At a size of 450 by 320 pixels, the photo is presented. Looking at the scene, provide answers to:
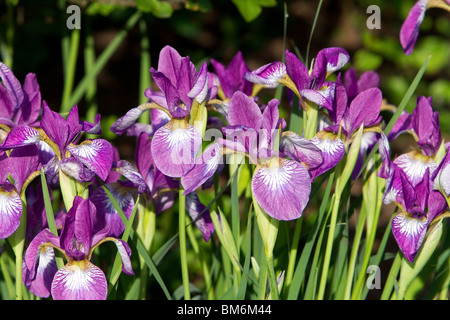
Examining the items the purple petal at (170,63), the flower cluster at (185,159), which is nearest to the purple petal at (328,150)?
the flower cluster at (185,159)

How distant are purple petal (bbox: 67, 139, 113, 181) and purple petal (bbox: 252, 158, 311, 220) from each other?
0.24 m

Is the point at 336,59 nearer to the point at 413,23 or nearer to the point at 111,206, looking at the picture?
the point at 413,23

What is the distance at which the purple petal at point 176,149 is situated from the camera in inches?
35.6

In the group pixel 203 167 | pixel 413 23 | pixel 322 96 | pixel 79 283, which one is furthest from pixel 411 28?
pixel 79 283

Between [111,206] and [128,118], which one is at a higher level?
[128,118]

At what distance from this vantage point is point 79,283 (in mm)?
886

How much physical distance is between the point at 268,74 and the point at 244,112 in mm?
124

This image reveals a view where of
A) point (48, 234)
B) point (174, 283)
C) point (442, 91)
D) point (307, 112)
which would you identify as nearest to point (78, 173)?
point (48, 234)

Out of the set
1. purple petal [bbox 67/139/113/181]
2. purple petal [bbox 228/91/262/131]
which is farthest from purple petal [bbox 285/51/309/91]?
purple petal [bbox 67/139/113/181]

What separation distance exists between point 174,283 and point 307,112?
1.08 metres

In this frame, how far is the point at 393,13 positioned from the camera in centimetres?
244

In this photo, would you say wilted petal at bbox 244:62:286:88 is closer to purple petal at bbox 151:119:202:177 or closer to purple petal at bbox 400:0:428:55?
purple petal at bbox 151:119:202:177

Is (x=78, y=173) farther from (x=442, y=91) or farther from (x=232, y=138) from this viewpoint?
(x=442, y=91)

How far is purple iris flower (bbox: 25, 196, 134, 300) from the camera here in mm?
879
